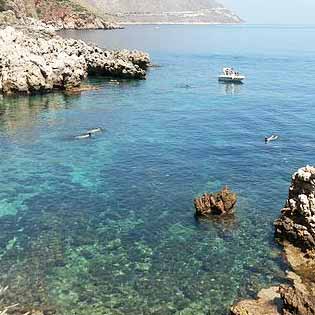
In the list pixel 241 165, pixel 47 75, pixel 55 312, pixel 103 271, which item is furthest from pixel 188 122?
pixel 55 312

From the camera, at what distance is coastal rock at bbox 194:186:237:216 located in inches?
1768

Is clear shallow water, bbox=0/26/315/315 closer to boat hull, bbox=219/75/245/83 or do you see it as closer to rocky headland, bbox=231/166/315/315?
rocky headland, bbox=231/166/315/315

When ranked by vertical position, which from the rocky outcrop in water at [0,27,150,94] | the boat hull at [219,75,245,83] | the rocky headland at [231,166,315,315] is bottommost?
the rocky headland at [231,166,315,315]

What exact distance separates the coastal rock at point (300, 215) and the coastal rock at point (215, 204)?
5143mm

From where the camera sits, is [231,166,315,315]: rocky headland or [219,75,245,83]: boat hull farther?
[219,75,245,83]: boat hull

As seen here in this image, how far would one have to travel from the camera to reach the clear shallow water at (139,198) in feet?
114

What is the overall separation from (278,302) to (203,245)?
364 inches

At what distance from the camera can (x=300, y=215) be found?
40.4m

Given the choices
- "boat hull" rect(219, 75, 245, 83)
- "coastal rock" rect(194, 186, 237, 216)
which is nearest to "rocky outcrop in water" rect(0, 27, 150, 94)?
"boat hull" rect(219, 75, 245, 83)

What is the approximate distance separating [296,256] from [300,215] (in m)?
3.70

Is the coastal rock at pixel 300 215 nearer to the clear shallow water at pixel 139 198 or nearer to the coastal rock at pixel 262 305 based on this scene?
the clear shallow water at pixel 139 198

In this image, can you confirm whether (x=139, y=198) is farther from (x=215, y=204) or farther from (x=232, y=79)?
(x=232, y=79)

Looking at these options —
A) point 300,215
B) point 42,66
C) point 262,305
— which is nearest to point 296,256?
point 300,215

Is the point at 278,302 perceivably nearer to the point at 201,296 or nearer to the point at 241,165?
the point at 201,296
